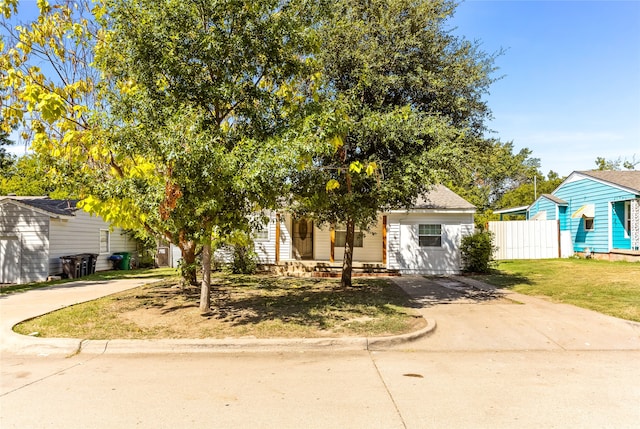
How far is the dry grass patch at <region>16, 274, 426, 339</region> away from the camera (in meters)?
7.36

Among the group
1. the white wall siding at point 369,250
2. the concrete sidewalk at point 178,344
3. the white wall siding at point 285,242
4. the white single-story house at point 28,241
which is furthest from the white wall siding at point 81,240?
the concrete sidewalk at point 178,344

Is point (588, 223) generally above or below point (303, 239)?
above

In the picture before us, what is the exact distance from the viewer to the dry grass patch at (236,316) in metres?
7.36

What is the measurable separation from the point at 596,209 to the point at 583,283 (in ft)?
34.8

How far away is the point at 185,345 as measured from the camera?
265 inches

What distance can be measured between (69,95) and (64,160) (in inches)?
93.6

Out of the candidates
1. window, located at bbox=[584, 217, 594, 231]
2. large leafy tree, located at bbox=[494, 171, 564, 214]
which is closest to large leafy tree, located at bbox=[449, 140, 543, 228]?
large leafy tree, located at bbox=[494, 171, 564, 214]

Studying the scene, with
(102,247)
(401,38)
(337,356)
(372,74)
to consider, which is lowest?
(337,356)

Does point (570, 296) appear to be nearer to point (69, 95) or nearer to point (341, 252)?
point (341, 252)

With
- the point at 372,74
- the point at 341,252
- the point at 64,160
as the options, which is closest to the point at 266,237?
the point at 341,252

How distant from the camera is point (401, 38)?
11312mm

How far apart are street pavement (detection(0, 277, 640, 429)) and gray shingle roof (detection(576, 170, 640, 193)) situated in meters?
15.1

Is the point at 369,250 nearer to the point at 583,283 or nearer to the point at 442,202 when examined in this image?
the point at 442,202

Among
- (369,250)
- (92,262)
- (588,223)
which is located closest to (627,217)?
(588,223)
